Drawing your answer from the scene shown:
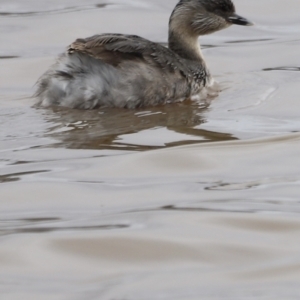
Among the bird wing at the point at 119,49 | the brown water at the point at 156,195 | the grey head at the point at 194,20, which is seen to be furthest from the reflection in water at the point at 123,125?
the grey head at the point at 194,20

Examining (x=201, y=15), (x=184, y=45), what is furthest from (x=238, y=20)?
(x=184, y=45)

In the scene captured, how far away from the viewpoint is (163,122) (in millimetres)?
6973

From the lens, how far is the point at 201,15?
8352mm

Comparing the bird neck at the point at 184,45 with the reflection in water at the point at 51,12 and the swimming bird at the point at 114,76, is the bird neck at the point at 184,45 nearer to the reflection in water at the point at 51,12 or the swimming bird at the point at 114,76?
the swimming bird at the point at 114,76

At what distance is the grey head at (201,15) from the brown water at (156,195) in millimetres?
521

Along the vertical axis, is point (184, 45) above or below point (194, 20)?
below

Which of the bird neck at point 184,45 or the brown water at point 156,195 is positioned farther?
the bird neck at point 184,45

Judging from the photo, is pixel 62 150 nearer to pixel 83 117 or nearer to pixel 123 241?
pixel 83 117

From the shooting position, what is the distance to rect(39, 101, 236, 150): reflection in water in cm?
631

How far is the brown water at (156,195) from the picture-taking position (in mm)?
4175

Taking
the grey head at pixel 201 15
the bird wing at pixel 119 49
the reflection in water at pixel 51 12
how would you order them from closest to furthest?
the bird wing at pixel 119 49 < the grey head at pixel 201 15 < the reflection in water at pixel 51 12

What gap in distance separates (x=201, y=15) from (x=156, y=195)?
341 centimetres

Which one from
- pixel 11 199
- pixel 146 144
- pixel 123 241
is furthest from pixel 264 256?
pixel 146 144

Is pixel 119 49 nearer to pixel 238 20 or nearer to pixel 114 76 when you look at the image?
pixel 114 76
